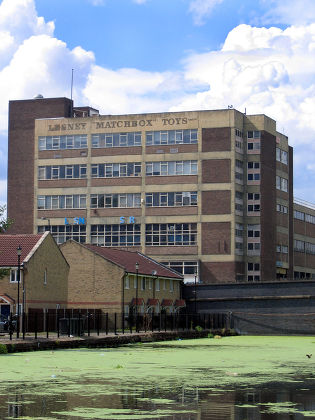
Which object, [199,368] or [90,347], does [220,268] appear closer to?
[90,347]

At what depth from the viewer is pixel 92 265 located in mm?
83500

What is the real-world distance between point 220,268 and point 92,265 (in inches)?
1509

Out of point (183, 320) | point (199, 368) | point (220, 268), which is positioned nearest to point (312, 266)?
point (220, 268)

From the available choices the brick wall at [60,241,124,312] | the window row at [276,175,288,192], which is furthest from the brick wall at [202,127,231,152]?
the brick wall at [60,241,124,312]

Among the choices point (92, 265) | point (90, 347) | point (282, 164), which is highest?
point (282, 164)

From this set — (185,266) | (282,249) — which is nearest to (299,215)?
(282,249)

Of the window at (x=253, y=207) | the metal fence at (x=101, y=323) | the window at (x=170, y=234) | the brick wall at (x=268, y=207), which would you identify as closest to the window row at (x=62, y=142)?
the window at (x=170, y=234)

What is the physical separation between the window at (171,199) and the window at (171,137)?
23.7 feet

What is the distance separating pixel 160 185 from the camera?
122062 mm

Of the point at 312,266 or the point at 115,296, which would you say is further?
the point at 312,266

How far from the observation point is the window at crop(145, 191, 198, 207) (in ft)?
396

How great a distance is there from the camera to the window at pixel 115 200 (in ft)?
405

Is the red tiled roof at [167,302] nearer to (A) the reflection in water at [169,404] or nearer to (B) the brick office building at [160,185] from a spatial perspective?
(B) the brick office building at [160,185]

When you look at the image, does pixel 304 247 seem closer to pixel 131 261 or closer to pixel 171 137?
pixel 171 137
